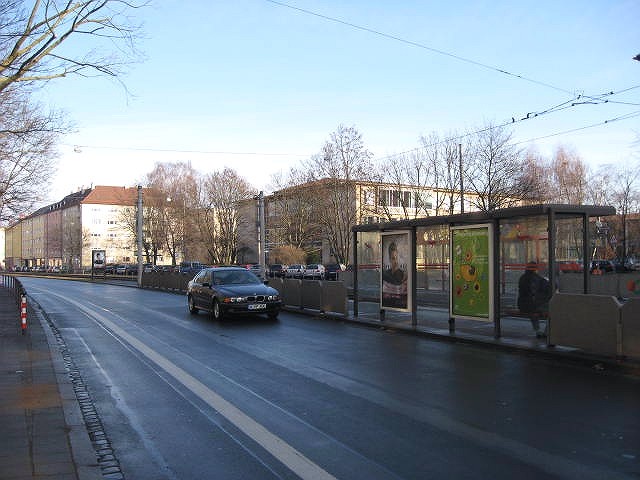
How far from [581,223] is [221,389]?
873cm

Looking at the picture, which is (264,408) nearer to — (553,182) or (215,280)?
(215,280)

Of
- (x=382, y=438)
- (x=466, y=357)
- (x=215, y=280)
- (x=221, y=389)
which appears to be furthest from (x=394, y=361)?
(x=215, y=280)

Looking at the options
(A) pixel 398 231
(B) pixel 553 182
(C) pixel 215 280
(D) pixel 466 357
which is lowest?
(D) pixel 466 357

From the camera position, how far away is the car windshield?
18047mm

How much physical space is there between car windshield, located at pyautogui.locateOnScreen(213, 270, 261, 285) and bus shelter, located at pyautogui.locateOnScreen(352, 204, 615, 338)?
462cm

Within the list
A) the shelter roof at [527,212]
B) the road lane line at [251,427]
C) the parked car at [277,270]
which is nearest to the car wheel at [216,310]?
the road lane line at [251,427]

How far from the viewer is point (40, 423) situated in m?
5.88

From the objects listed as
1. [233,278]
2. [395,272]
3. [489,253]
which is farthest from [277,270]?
[489,253]

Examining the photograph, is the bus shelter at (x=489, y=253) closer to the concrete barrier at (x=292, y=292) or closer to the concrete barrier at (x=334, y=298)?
the concrete barrier at (x=334, y=298)

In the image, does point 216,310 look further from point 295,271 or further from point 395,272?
point 295,271

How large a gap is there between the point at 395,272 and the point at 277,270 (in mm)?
40155

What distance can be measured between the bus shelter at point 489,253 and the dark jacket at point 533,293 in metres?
0.24

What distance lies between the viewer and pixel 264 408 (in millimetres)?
6758

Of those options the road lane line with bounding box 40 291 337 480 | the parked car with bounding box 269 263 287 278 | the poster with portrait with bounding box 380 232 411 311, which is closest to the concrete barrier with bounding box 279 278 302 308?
the poster with portrait with bounding box 380 232 411 311
